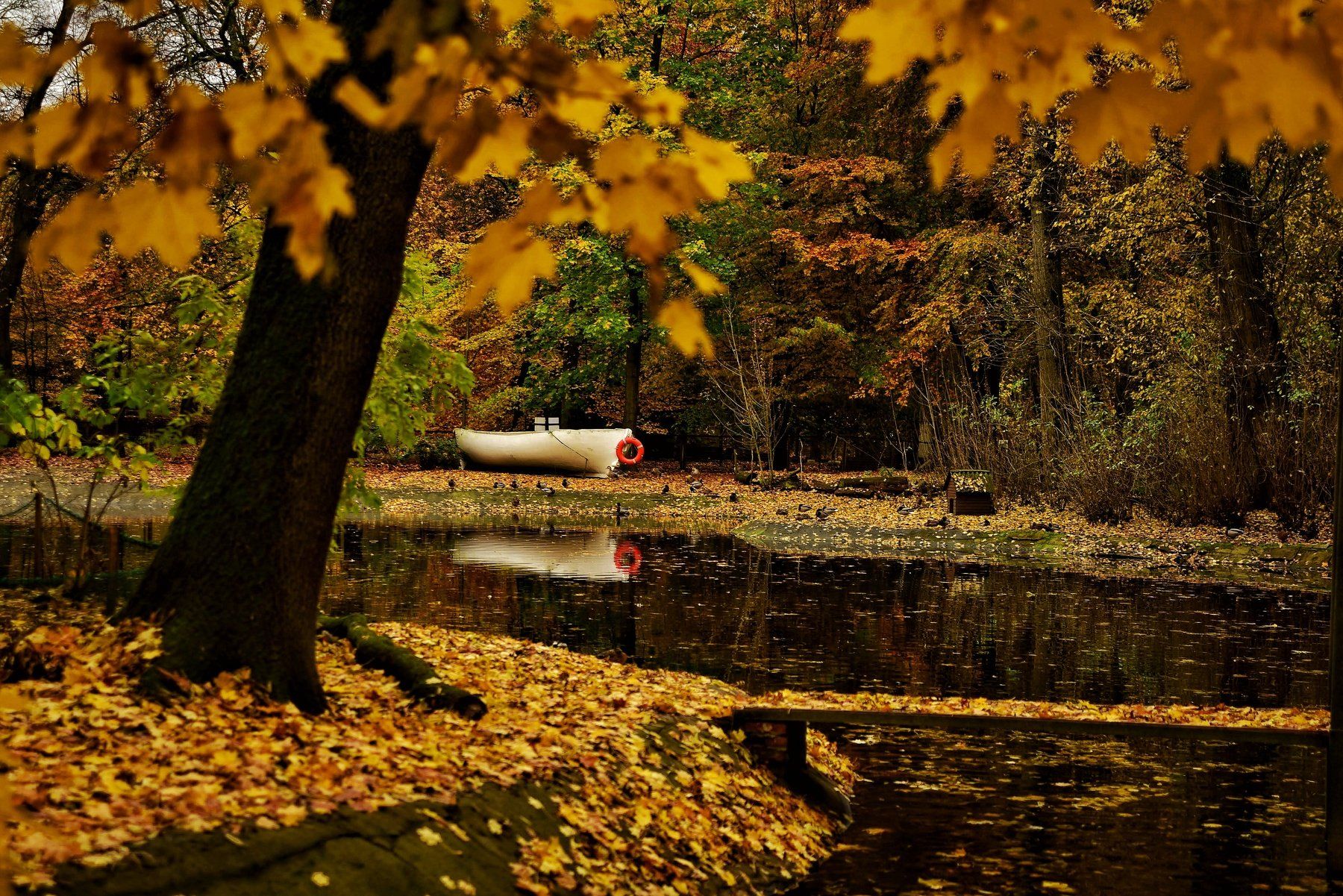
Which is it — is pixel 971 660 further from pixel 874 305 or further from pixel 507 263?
pixel 874 305

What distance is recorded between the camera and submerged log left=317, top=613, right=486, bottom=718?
6574 mm

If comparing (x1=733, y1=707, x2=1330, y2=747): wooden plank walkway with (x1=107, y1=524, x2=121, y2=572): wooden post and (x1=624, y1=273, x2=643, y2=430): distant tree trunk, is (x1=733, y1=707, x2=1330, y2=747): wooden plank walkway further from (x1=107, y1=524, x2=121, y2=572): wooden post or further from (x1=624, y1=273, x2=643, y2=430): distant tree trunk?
(x1=624, y1=273, x2=643, y2=430): distant tree trunk

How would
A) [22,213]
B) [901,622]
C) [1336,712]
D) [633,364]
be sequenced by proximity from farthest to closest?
[633,364], [22,213], [901,622], [1336,712]

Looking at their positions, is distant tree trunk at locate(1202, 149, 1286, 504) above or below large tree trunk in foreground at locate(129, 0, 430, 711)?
above

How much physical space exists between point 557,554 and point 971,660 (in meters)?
8.80

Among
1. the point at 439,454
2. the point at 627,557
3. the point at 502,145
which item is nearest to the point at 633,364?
the point at 439,454

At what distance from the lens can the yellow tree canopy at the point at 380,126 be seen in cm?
267

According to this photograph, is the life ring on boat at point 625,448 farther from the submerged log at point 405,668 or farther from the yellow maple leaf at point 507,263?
the yellow maple leaf at point 507,263

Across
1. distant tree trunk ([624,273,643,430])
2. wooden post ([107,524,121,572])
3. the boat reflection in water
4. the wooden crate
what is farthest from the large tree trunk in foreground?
distant tree trunk ([624,273,643,430])

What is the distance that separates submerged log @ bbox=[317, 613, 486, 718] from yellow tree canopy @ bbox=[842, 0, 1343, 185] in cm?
454

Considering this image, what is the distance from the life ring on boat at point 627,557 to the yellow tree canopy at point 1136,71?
46.9 feet

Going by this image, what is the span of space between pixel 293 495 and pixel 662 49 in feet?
110

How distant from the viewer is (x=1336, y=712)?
650 centimetres

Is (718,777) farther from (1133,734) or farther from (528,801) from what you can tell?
(1133,734)
